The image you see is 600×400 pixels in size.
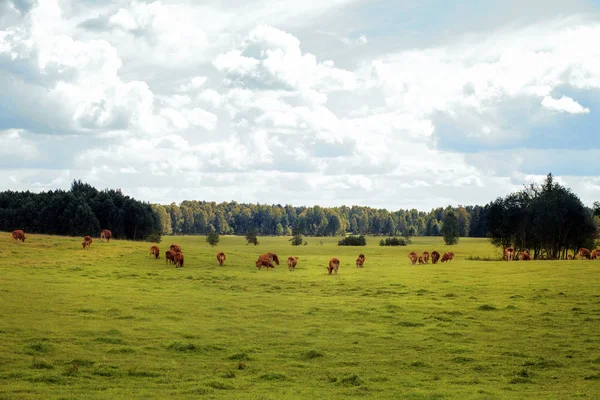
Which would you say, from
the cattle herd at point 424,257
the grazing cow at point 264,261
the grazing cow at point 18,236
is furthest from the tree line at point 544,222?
the grazing cow at point 18,236

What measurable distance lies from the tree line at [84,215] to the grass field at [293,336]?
65.1 metres

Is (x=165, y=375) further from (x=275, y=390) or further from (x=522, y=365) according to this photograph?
(x=522, y=365)

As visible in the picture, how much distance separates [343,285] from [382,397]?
2532cm

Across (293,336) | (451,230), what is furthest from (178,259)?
(451,230)

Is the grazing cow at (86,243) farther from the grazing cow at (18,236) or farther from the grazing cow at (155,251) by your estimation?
the grazing cow at (155,251)

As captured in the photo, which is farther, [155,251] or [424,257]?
[424,257]

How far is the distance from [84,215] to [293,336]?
9197cm

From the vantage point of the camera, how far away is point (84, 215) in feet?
349

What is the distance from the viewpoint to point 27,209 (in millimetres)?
116938

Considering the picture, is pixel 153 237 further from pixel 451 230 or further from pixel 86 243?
pixel 451 230

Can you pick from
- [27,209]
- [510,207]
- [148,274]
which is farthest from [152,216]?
[148,274]

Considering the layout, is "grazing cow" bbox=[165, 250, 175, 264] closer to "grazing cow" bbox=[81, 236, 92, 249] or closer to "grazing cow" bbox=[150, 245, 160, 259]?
"grazing cow" bbox=[150, 245, 160, 259]

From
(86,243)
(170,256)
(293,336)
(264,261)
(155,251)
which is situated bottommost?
(293,336)

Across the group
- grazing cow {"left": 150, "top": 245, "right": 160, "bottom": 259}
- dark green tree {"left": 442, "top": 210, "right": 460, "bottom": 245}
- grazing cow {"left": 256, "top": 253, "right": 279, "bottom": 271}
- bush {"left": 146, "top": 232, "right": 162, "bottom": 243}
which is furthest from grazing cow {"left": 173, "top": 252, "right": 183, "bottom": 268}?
dark green tree {"left": 442, "top": 210, "right": 460, "bottom": 245}
